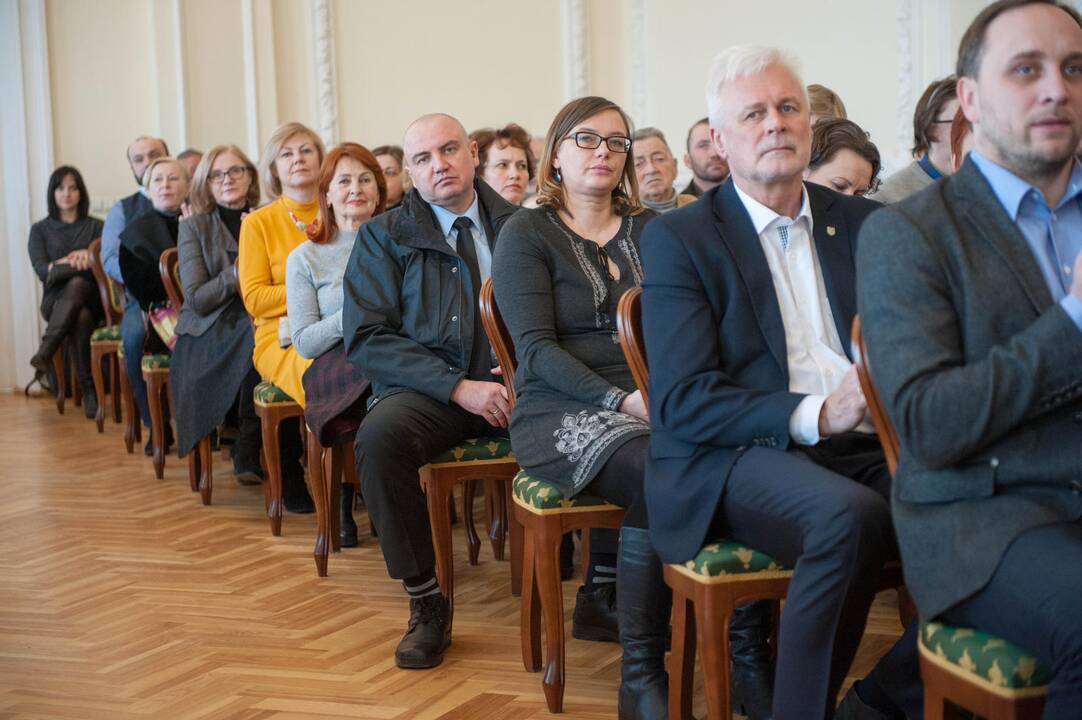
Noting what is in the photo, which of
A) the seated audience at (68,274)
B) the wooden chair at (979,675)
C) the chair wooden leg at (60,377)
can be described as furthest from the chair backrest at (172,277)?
the wooden chair at (979,675)

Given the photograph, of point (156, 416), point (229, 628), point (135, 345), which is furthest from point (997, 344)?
point (135, 345)

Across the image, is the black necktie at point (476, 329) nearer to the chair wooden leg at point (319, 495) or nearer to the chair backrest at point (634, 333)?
the chair wooden leg at point (319, 495)

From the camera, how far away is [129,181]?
337 inches

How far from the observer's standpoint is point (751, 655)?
2547 mm

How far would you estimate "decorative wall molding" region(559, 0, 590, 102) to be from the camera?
8242 mm

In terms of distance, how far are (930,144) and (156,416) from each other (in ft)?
11.7

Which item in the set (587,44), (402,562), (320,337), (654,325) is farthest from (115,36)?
(654,325)

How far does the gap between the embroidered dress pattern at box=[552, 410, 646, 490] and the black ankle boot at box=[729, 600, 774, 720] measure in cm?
44

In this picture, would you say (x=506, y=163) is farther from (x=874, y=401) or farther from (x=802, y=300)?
(x=874, y=401)

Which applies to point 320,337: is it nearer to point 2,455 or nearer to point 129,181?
point 2,455

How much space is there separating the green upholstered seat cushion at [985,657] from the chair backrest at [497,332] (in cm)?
158

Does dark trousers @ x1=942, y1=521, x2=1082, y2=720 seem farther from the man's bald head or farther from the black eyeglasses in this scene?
the man's bald head

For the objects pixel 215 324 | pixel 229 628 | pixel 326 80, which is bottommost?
pixel 229 628

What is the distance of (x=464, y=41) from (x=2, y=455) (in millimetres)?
4020
